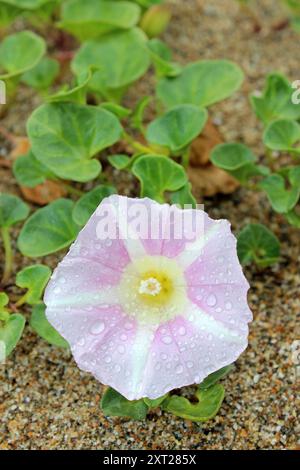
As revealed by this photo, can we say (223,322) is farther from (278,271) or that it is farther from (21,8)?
(21,8)

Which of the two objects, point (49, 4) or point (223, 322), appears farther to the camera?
point (49, 4)

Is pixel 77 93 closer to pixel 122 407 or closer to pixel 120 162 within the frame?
pixel 120 162

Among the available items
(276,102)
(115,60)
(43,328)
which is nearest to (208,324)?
(43,328)

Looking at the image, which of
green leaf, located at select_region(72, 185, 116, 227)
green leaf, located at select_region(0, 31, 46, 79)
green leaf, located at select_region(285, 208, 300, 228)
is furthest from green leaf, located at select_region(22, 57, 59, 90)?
green leaf, located at select_region(285, 208, 300, 228)

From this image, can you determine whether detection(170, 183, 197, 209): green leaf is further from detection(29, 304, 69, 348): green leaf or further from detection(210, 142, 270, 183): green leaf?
detection(29, 304, 69, 348): green leaf

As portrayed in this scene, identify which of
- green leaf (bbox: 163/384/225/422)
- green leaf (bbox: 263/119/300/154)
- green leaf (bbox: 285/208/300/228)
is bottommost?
green leaf (bbox: 163/384/225/422)

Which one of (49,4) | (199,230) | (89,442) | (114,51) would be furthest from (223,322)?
(49,4)

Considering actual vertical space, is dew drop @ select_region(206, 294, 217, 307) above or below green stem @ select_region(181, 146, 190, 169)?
above
